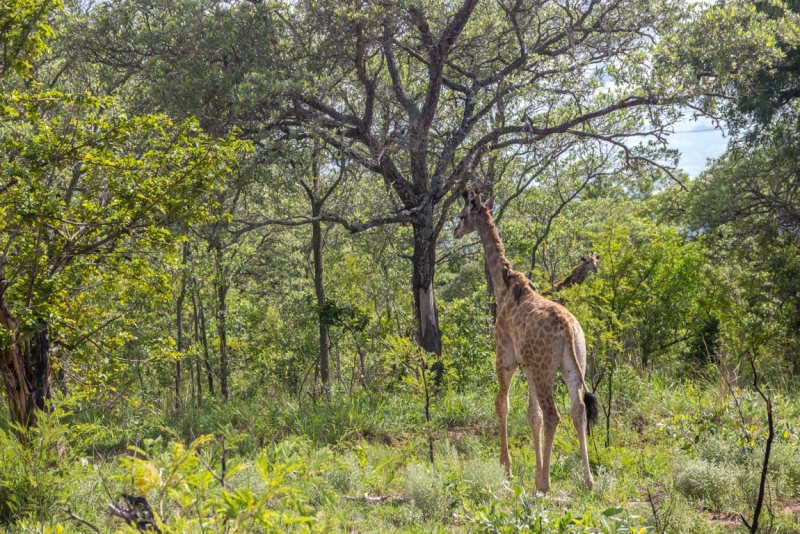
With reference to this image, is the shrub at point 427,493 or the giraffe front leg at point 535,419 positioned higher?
the giraffe front leg at point 535,419

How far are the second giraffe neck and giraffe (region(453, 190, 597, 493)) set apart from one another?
122mm

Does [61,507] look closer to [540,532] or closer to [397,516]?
[397,516]

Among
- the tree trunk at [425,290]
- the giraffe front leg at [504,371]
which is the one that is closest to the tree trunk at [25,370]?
the giraffe front leg at [504,371]

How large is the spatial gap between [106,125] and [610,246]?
687 cm

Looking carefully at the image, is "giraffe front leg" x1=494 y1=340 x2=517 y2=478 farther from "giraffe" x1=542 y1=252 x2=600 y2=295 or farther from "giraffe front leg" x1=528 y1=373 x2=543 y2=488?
"giraffe" x1=542 y1=252 x2=600 y2=295

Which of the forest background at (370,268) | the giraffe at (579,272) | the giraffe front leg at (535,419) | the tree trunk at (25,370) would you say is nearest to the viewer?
the forest background at (370,268)

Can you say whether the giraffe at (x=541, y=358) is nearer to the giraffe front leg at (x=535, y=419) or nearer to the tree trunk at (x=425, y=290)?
the giraffe front leg at (x=535, y=419)

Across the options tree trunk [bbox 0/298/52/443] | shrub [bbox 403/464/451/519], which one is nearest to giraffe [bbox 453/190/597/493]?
shrub [bbox 403/464/451/519]

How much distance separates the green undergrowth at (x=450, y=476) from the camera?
394 centimetres

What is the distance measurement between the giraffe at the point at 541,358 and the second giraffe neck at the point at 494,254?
0.12 meters

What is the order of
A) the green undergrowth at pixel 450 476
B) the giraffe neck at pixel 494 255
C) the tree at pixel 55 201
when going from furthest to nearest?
the giraffe neck at pixel 494 255, the tree at pixel 55 201, the green undergrowth at pixel 450 476

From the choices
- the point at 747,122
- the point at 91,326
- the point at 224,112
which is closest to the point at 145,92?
the point at 224,112

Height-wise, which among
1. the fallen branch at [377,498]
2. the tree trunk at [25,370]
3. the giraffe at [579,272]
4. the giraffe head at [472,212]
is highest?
the giraffe head at [472,212]

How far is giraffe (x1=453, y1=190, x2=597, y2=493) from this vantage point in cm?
598
